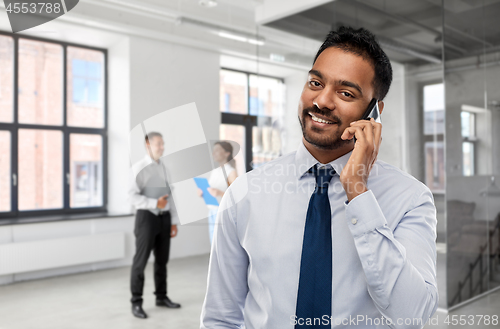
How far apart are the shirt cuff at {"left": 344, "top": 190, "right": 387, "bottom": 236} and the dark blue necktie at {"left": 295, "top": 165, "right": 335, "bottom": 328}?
0.41 feet

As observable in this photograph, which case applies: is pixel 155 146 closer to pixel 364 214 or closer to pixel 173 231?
pixel 173 231

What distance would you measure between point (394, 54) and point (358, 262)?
10.3ft

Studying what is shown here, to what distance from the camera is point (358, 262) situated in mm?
914

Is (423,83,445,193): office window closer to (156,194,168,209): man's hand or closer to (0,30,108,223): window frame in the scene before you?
(156,194,168,209): man's hand

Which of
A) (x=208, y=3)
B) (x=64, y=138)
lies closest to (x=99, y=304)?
(x=64, y=138)

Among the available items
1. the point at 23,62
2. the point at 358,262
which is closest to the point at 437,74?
the point at 358,262

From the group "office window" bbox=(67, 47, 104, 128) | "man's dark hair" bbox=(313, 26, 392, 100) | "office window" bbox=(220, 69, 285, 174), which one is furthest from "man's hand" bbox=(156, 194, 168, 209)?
"man's dark hair" bbox=(313, 26, 392, 100)

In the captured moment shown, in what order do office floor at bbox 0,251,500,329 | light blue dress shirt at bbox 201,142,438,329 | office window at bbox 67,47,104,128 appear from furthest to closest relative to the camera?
office window at bbox 67,47,104,128, office floor at bbox 0,251,500,329, light blue dress shirt at bbox 201,142,438,329

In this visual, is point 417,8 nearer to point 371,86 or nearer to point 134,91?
point 371,86

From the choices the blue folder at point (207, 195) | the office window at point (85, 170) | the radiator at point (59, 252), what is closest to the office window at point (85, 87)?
the office window at point (85, 170)

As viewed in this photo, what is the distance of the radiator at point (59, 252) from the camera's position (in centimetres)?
458

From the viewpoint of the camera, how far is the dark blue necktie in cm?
90

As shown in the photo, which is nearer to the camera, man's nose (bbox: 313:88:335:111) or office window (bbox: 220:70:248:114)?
man's nose (bbox: 313:88:335:111)

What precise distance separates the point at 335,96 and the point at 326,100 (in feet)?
0.09
